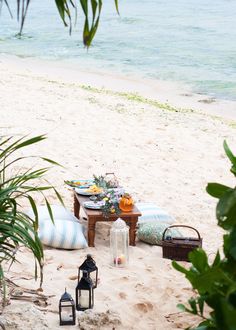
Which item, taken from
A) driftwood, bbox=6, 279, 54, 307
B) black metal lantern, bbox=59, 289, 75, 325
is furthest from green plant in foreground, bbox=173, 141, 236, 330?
driftwood, bbox=6, 279, 54, 307

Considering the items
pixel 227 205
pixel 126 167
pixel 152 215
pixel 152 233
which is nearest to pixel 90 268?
pixel 152 233

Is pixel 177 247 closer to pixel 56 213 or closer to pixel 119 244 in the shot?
pixel 119 244

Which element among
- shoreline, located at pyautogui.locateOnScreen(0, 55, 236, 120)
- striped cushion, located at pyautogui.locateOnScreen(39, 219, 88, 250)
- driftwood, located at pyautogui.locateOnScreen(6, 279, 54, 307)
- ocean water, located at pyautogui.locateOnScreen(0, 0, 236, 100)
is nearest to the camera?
driftwood, located at pyautogui.locateOnScreen(6, 279, 54, 307)

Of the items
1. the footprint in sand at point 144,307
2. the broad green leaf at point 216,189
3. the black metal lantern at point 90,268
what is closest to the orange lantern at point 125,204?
the black metal lantern at point 90,268

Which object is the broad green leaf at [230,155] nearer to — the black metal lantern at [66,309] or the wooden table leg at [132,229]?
the black metal lantern at [66,309]

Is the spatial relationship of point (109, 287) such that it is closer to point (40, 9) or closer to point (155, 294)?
point (155, 294)

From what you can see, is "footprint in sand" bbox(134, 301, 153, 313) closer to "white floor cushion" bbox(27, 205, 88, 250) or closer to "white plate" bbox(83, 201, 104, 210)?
"white floor cushion" bbox(27, 205, 88, 250)

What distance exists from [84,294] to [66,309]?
27cm

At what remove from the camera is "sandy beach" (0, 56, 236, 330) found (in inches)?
157

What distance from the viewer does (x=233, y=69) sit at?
731 inches

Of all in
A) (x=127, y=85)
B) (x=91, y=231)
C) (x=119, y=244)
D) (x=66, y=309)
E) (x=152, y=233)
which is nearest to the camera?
(x=66, y=309)

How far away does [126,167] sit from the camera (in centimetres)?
729

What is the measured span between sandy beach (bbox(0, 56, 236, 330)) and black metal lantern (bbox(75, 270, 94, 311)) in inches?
4.2

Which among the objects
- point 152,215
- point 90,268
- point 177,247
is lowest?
point 152,215
